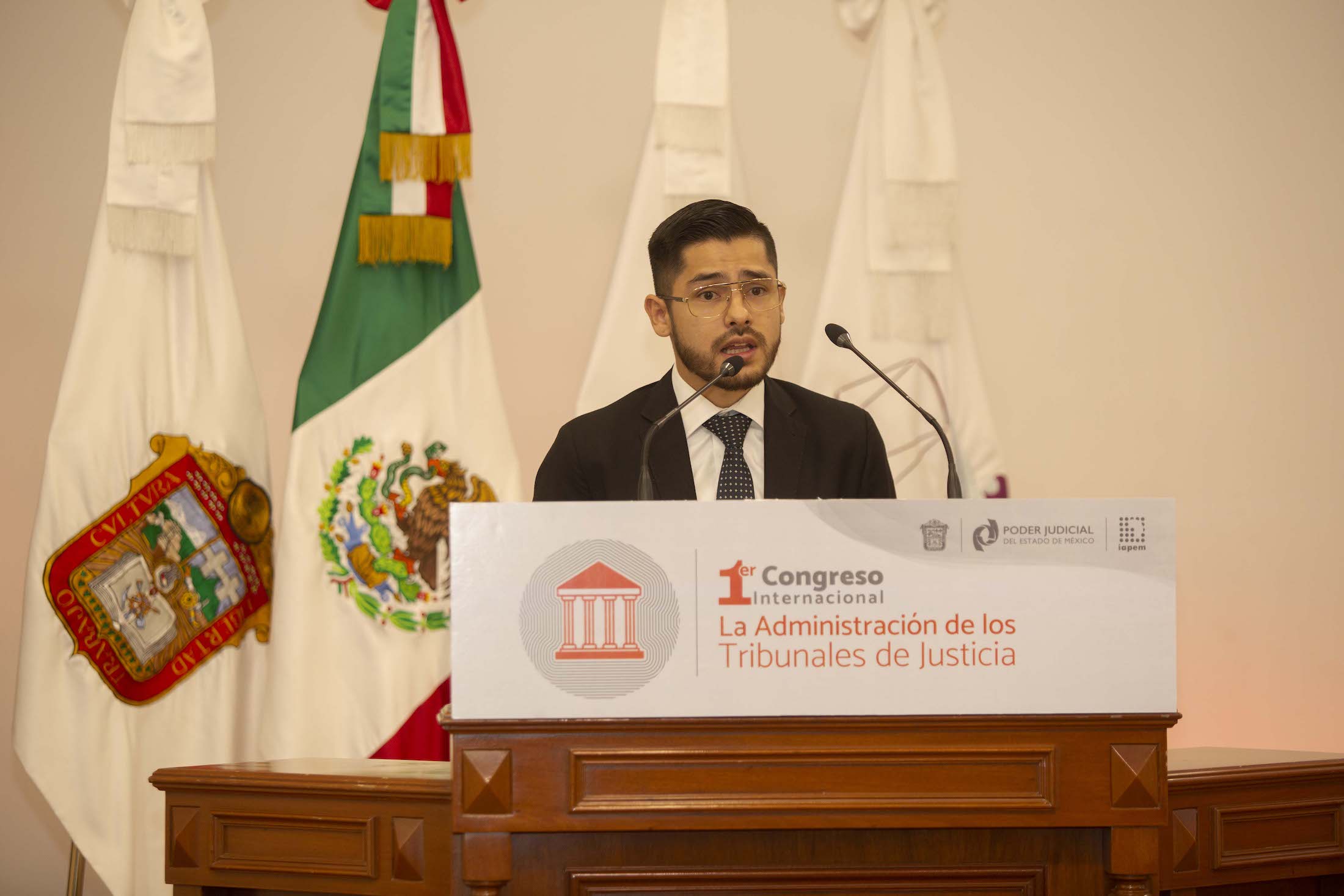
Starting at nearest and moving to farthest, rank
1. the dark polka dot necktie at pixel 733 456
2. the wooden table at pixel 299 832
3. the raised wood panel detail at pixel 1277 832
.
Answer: the wooden table at pixel 299 832 < the raised wood panel detail at pixel 1277 832 < the dark polka dot necktie at pixel 733 456

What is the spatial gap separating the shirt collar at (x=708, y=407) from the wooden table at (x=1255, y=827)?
97cm

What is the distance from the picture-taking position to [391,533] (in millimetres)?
3420

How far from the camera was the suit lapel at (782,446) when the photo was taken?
2.32 m

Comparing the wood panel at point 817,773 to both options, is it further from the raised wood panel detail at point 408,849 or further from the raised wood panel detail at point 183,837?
the raised wood panel detail at point 183,837

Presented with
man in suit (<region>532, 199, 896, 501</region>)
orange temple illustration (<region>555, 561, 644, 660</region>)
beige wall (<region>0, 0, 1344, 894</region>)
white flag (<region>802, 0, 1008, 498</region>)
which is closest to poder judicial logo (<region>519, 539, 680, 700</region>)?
orange temple illustration (<region>555, 561, 644, 660</region>)

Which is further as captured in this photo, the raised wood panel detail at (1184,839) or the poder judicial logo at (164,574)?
the poder judicial logo at (164,574)

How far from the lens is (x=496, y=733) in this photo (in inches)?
61.4

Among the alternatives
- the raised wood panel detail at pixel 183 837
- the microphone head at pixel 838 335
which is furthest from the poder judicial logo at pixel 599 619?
the raised wood panel detail at pixel 183 837

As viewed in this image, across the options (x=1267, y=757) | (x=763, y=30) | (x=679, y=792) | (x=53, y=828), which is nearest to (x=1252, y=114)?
(x=763, y=30)

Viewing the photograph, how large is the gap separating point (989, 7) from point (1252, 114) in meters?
0.95

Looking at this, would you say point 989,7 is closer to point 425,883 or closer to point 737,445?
point 737,445

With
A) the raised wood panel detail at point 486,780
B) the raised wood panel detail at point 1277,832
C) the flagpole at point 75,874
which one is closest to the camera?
the raised wood panel detail at point 486,780

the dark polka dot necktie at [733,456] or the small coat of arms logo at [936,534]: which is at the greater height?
the dark polka dot necktie at [733,456]

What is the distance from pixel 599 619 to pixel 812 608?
275 mm
